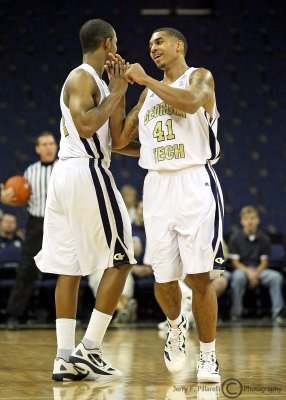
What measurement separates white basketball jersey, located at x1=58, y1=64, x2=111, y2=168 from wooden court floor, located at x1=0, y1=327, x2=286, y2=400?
1.16m

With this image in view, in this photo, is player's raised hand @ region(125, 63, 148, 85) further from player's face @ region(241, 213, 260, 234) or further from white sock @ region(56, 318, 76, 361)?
player's face @ region(241, 213, 260, 234)

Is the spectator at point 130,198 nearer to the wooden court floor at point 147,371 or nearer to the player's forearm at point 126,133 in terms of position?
the wooden court floor at point 147,371

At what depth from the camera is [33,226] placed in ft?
27.2

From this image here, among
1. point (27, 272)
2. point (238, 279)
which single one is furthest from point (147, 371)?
point (238, 279)

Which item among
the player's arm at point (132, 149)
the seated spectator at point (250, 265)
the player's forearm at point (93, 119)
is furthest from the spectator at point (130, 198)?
the player's forearm at point (93, 119)

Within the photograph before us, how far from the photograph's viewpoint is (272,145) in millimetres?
10945

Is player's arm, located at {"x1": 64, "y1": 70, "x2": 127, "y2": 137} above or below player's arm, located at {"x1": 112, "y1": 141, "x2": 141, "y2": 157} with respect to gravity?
above

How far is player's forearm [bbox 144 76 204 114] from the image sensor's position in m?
4.33

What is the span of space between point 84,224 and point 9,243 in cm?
481

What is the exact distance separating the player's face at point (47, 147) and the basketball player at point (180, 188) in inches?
143

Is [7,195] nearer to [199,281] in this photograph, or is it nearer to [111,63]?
[111,63]

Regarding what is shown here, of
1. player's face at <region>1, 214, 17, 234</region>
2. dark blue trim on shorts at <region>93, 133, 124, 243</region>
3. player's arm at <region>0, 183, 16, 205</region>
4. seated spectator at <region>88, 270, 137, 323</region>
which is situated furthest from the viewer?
player's face at <region>1, 214, 17, 234</region>

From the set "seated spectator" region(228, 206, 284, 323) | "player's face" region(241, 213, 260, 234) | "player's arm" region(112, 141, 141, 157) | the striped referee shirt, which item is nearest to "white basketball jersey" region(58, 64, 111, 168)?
"player's arm" region(112, 141, 141, 157)

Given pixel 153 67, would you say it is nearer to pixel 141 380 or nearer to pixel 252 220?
pixel 252 220
